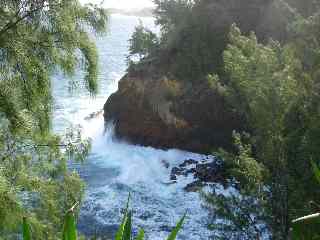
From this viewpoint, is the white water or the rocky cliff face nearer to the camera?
the white water

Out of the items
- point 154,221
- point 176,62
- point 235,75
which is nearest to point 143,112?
point 176,62

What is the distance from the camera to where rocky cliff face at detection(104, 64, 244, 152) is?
83.8 feet

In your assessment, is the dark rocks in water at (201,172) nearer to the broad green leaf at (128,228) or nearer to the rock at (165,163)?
the rock at (165,163)

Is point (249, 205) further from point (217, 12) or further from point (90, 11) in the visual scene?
point (217, 12)

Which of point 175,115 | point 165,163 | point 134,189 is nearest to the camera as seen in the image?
point 134,189

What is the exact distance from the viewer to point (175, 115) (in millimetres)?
25953

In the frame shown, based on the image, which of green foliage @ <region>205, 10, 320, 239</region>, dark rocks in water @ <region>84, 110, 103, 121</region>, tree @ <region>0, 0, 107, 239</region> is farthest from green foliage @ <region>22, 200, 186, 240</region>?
dark rocks in water @ <region>84, 110, 103, 121</region>

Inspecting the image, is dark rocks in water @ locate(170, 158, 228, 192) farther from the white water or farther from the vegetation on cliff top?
the vegetation on cliff top

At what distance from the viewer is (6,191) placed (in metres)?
6.32

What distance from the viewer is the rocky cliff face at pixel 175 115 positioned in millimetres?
25531

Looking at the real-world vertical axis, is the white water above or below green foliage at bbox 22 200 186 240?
below

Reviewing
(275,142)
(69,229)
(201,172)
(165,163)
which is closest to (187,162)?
Answer: (165,163)

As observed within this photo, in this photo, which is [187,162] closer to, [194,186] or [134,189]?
[194,186]

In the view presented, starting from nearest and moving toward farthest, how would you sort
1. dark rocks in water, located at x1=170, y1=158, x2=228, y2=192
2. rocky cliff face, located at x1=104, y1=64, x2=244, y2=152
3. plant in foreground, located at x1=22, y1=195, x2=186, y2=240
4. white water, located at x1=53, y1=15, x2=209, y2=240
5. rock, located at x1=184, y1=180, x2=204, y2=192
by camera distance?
plant in foreground, located at x1=22, y1=195, x2=186, y2=240 → white water, located at x1=53, y1=15, x2=209, y2=240 → rock, located at x1=184, y1=180, x2=204, y2=192 → dark rocks in water, located at x1=170, y1=158, x2=228, y2=192 → rocky cliff face, located at x1=104, y1=64, x2=244, y2=152
